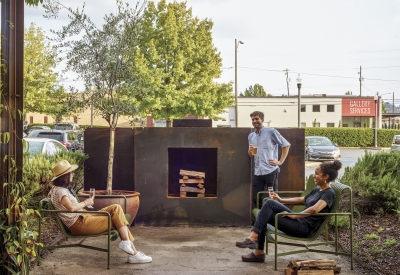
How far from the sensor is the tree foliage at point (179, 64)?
1281 inches

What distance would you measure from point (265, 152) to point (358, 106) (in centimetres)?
5532

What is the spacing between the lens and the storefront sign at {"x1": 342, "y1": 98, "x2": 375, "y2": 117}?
59.4 metres

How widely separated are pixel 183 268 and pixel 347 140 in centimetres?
4250

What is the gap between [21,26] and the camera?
4137 mm

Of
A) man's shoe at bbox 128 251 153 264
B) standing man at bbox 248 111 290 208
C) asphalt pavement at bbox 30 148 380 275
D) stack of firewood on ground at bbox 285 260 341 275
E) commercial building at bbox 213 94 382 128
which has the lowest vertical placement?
asphalt pavement at bbox 30 148 380 275

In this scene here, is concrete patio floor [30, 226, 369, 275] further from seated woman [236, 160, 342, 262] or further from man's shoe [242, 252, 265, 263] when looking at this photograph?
seated woman [236, 160, 342, 262]

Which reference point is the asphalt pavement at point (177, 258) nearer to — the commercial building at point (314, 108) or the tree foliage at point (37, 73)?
the tree foliage at point (37, 73)

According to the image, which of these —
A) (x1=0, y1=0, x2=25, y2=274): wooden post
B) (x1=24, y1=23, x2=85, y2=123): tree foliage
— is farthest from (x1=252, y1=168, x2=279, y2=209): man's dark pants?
(x1=24, y1=23, x2=85, y2=123): tree foliage

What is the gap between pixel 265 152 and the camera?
742 cm

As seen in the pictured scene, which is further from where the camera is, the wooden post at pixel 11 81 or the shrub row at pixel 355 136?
the shrub row at pixel 355 136

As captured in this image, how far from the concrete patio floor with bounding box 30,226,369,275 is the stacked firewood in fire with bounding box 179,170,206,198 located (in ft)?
3.57

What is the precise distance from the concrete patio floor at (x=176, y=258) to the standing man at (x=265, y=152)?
31.8 inches

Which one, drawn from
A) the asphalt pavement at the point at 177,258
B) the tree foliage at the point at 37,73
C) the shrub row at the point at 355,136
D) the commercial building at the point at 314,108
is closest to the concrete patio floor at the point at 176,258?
the asphalt pavement at the point at 177,258

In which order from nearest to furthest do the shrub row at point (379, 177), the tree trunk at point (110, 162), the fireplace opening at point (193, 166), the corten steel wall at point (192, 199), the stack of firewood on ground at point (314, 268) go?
the stack of firewood on ground at point (314, 268), the tree trunk at point (110, 162), the corten steel wall at point (192, 199), the shrub row at point (379, 177), the fireplace opening at point (193, 166)
